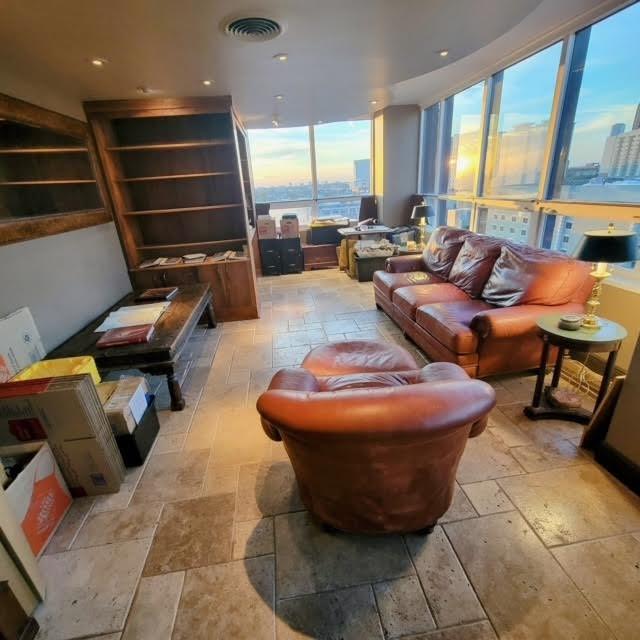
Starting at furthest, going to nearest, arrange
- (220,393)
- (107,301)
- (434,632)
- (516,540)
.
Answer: (107,301) < (220,393) < (516,540) < (434,632)

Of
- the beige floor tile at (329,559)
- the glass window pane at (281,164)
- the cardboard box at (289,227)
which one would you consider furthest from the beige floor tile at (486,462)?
the glass window pane at (281,164)

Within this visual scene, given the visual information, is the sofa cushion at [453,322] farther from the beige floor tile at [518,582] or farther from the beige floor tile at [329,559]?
the beige floor tile at [329,559]

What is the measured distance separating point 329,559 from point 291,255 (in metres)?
4.96

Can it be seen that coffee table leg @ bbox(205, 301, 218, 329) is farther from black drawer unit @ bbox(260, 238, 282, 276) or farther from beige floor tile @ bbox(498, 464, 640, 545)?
beige floor tile @ bbox(498, 464, 640, 545)

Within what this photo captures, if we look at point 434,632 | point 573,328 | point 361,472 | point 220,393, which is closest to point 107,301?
point 220,393

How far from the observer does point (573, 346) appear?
72.2 inches

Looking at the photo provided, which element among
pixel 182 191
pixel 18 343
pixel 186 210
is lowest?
pixel 18 343

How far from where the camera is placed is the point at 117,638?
3.90 ft

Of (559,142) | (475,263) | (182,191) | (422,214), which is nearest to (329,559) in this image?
(475,263)

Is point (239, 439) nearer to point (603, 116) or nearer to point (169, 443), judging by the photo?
point (169, 443)

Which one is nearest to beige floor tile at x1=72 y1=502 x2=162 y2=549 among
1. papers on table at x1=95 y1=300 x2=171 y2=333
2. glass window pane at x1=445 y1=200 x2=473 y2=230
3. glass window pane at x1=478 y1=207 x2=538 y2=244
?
papers on table at x1=95 y1=300 x2=171 y2=333

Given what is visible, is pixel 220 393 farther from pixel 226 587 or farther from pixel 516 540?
pixel 516 540

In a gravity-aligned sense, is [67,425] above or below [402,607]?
above

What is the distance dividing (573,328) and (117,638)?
2.47 m
